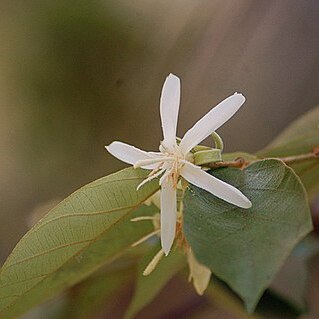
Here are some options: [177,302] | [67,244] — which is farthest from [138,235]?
[177,302]

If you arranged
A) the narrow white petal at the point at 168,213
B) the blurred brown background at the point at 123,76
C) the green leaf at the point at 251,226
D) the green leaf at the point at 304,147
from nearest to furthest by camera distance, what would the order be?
the green leaf at the point at 251,226
the narrow white petal at the point at 168,213
the green leaf at the point at 304,147
the blurred brown background at the point at 123,76

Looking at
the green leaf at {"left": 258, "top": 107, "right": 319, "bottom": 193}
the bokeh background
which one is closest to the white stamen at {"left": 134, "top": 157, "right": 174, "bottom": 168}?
the green leaf at {"left": 258, "top": 107, "right": 319, "bottom": 193}

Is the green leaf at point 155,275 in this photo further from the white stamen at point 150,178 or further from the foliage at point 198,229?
the white stamen at point 150,178

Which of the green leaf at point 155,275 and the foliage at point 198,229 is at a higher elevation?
the foliage at point 198,229

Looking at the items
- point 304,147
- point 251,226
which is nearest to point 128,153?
point 251,226

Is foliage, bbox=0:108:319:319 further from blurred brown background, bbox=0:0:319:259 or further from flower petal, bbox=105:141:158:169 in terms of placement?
blurred brown background, bbox=0:0:319:259

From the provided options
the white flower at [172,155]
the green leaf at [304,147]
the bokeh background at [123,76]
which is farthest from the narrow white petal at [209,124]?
the bokeh background at [123,76]
